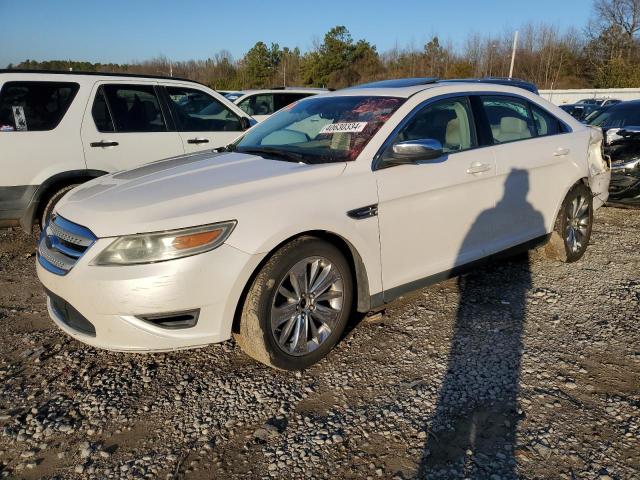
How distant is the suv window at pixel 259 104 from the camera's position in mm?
11180

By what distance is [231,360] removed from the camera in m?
3.19

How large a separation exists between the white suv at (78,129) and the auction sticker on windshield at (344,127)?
2.79 metres

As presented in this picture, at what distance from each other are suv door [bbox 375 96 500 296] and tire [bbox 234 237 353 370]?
38 cm

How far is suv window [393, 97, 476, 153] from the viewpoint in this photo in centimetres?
353

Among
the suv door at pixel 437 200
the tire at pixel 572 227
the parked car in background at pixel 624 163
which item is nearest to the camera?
the suv door at pixel 437 200

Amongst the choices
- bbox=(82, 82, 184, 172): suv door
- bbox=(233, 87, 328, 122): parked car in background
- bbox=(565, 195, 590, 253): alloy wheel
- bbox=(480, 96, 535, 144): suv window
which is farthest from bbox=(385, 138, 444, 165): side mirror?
bbox=(233, 87, 328, 122): parked car in background

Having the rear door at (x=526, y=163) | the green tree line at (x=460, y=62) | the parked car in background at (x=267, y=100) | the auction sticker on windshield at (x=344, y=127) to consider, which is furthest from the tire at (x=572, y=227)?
the green tree line at (x=460, y=62)

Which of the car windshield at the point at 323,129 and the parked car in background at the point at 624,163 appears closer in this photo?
the car windshield at the point at 323,129

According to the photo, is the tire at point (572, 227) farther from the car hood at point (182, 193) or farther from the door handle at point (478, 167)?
the car hood at point (182, 193)

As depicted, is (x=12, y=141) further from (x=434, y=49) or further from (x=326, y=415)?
(x=434, y=49)

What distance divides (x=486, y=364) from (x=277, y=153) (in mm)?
1964

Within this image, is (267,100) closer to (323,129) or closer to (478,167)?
(323,129)

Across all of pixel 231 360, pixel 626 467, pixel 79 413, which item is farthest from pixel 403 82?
pixel 79 413

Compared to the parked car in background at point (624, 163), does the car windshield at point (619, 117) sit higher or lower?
higher
